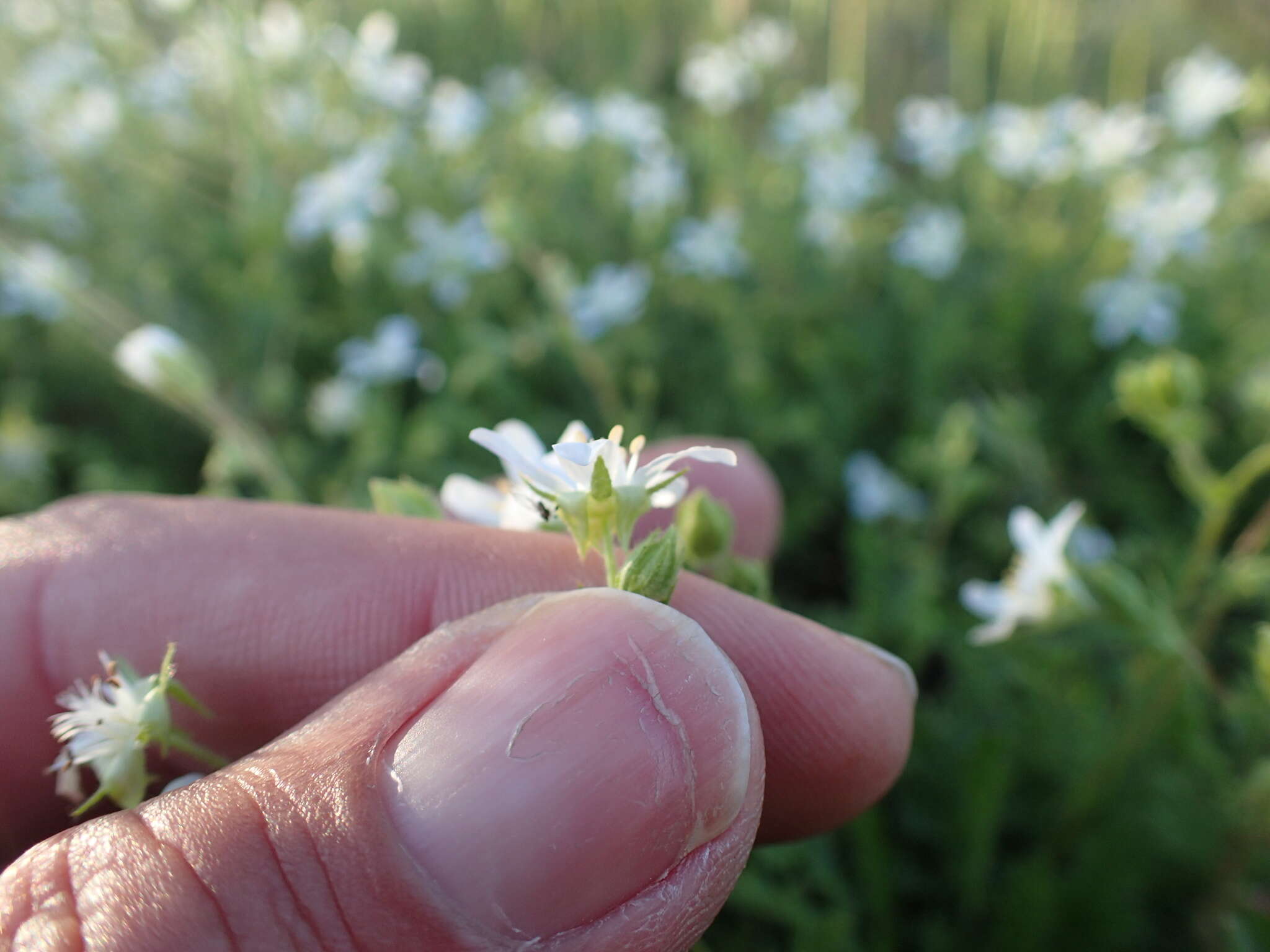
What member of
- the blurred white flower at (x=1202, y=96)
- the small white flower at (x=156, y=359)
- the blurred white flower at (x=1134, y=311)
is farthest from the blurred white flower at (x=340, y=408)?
the blurred white flower at (x=1202, y=96)

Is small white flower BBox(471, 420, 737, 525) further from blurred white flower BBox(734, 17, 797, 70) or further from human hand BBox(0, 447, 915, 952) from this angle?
blurred white flower BBox(734, 17, 797, 70)

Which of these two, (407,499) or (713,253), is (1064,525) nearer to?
(407,499)

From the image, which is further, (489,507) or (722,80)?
(722,80)

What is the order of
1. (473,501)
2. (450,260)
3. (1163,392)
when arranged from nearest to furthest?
(473,501)
(1163,392)
(450,260)

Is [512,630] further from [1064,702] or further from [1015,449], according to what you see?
[1015,449]

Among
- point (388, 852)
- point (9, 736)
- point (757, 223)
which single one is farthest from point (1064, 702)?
point (757, 223)

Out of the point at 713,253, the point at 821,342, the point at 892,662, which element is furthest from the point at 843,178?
the point at 892,662

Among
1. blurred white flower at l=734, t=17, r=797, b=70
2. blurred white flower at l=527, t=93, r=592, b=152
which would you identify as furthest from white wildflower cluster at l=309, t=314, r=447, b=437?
blurred white flower at l=734, t=17, r=797, b=70
